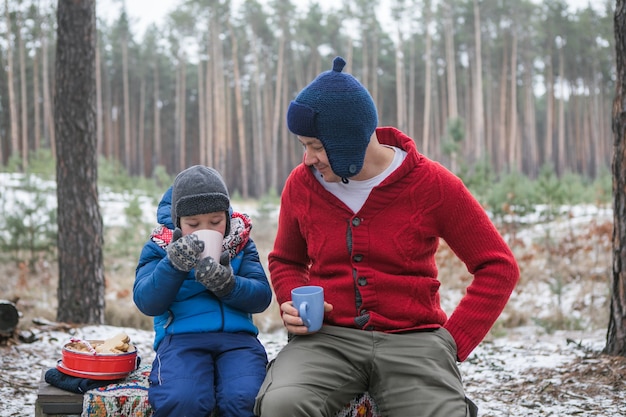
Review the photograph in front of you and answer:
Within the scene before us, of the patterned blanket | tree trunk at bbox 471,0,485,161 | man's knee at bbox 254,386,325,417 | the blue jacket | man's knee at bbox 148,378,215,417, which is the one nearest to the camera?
man's knee at bbox 254,386,325,417

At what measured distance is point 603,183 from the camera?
12.9m

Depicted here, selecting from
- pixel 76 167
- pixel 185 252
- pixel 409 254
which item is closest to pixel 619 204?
pixel 409 254

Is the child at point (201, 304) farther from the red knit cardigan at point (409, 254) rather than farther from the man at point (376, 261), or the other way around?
the red knit cardigan at point (409, 254)

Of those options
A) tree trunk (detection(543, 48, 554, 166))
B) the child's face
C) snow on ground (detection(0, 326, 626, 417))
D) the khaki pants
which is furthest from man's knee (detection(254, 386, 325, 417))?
tree trunk (detection(543, 48, 554, 166))

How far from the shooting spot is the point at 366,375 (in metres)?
2.35

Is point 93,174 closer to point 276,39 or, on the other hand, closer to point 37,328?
point 37,328

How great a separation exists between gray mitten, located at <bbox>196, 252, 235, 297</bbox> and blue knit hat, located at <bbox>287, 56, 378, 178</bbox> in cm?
57

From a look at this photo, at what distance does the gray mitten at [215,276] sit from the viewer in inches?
91.5

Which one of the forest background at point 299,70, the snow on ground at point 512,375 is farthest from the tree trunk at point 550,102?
the snow on ground at point 512,375

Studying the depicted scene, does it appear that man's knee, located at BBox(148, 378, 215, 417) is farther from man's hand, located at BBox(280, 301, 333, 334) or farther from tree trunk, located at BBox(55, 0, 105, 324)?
tree trunk, located at BBox(55, 0, 105, 324)

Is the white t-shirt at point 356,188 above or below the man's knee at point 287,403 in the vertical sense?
above

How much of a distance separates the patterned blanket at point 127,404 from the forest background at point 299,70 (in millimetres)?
24647

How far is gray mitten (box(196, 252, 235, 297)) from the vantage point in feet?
7.63

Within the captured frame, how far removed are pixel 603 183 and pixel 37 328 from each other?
1145 cm
